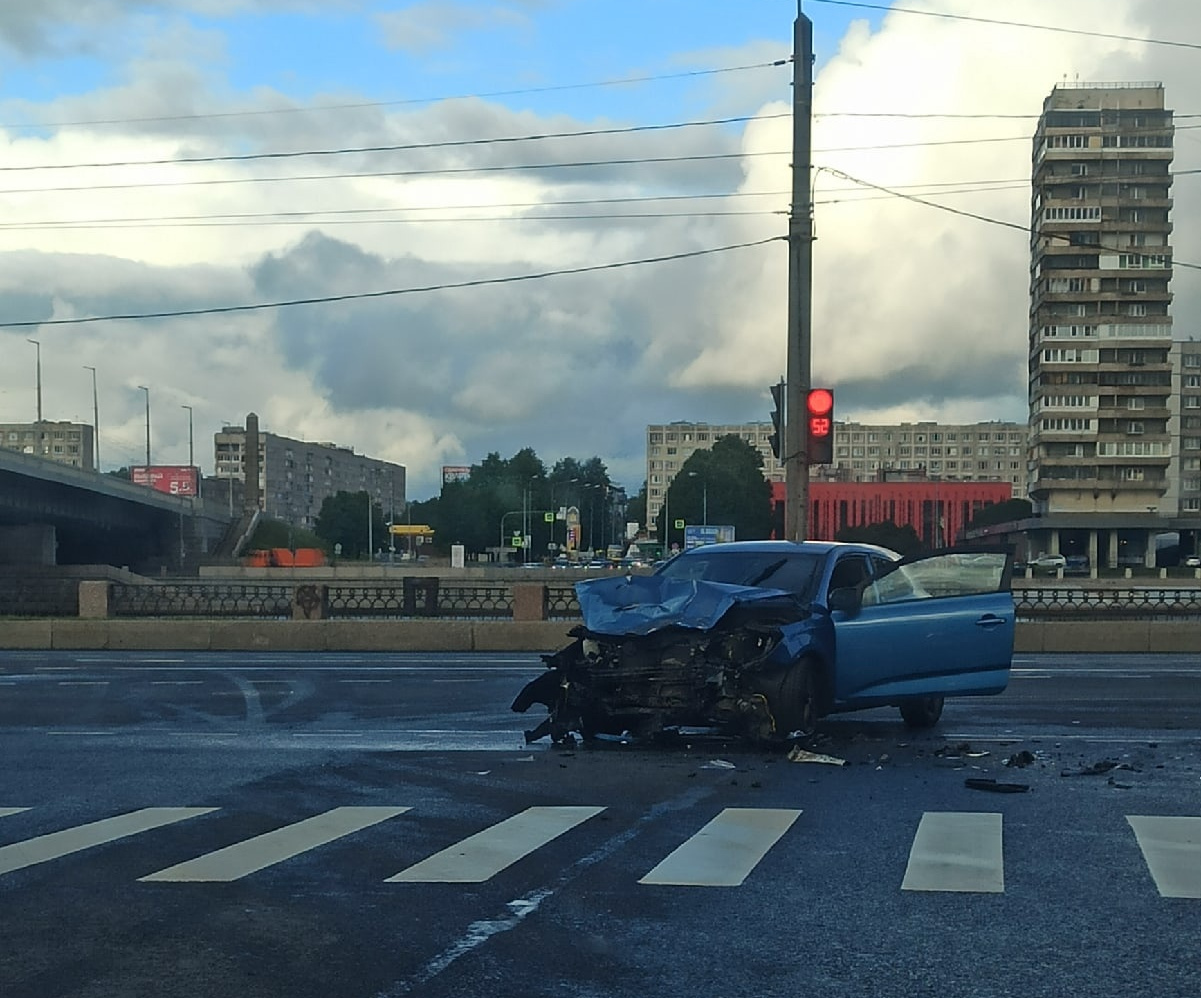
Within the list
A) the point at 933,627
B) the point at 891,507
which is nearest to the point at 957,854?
the point at 933,627

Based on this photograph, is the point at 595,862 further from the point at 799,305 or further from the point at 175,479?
the point at 175,479

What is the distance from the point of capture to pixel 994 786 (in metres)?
10.1

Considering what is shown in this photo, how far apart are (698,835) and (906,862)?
125cm

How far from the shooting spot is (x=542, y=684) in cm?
1272

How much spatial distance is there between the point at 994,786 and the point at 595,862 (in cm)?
350

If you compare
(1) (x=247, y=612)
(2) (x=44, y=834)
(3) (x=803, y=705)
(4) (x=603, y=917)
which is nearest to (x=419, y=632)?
(1) (x=247, y=612)

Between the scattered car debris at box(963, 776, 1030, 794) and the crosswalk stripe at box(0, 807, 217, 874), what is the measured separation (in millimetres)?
4710

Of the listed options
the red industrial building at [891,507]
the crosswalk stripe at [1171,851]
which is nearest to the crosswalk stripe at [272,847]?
the crosswalk stripe at [1171,851]

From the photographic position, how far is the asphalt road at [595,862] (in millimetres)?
5633

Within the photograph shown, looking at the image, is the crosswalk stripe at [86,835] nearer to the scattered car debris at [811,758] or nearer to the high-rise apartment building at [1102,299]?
the scattered car debris at [811,758]

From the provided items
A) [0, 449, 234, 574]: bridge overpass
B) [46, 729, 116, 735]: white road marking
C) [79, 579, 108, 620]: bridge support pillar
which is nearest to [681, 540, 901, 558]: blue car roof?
[46, 729, 116, 735]: white road marking

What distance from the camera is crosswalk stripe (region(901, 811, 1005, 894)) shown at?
7.11 m

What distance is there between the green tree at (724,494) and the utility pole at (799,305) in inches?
3225

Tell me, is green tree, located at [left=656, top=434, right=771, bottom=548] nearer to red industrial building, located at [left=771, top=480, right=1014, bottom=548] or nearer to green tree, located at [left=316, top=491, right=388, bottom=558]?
red industrial building, located at [left=771, top=480, right=1014, bottom=548]
